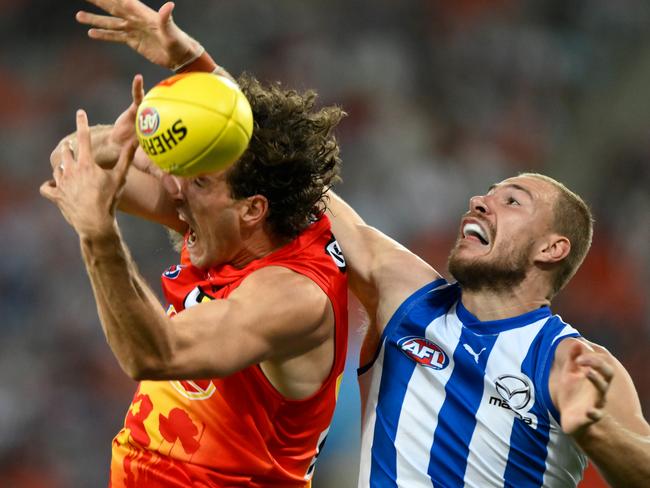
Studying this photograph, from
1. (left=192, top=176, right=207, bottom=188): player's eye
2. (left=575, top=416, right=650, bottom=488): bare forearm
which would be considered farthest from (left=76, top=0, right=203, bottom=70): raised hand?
(left=575, top=416, right=650, bottom=488): bare forearm

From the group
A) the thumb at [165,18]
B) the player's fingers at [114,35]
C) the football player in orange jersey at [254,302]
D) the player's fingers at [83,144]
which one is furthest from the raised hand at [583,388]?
the player's fingers at [114,35]

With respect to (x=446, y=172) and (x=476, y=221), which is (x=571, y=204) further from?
(x=446, y=172)

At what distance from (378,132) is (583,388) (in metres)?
5.41

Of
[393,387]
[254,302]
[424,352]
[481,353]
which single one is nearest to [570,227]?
[481,353]

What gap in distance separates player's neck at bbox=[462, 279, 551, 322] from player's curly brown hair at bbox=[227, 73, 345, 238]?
2.20 feet

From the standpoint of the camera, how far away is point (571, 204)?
3586 mm

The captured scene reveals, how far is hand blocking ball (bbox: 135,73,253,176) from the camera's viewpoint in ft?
8.23

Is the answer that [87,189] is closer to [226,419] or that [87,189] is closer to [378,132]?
[226,419]

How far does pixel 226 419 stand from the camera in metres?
3.10

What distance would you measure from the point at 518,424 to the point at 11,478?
4.73 m

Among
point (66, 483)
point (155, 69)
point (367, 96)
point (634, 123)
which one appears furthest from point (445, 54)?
point (66, 483)

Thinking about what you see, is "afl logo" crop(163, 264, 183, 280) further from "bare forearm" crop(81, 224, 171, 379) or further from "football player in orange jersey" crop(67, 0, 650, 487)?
"bare forearm" crop(81, 224, 171, 379)

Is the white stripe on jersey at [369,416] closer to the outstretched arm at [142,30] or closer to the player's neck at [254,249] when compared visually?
the player's neck at [254,249]

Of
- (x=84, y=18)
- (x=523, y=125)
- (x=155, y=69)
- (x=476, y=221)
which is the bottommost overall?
(x=155, y=69)
